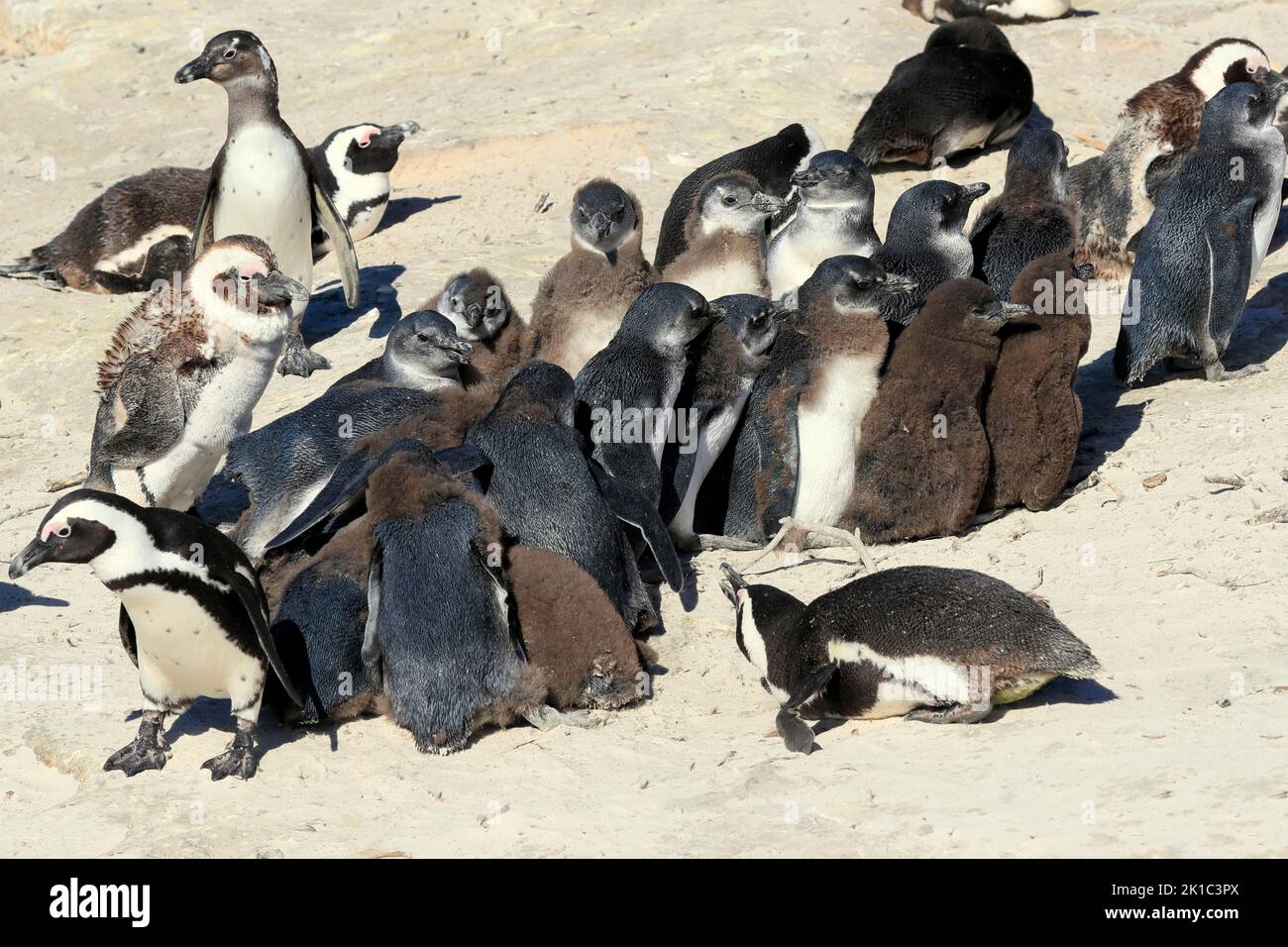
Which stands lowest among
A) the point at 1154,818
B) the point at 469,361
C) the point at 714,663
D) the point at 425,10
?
the point at 714,663

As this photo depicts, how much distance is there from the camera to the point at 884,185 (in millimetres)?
9539

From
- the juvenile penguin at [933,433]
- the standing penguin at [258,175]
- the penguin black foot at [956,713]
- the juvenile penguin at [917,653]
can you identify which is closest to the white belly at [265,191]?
the standing penguin at [258,175]

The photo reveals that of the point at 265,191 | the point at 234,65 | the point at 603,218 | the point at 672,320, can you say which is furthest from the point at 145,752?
the point at 234,65

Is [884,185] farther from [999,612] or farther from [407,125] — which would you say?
[999,612]

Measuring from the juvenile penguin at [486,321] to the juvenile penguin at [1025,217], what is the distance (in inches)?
82.5

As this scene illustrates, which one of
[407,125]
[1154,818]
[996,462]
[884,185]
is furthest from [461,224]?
[1154,818]

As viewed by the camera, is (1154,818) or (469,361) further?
(469,361)

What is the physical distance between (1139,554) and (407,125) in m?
6.18

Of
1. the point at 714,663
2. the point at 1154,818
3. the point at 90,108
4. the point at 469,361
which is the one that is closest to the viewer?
the point at 1154,818

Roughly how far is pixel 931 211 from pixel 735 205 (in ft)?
3.06

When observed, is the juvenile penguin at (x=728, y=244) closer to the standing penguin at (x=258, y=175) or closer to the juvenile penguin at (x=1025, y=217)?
the juvenile penguin at (x=1025, y=217)

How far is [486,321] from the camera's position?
6.20 metres

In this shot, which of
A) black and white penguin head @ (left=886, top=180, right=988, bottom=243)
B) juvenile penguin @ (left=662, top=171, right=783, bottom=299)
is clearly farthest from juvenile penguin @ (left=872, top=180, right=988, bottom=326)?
juvenile penguin @ (left=662, top=171, right=783, bottom=299)

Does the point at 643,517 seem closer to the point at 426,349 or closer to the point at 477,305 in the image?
the point at 426,349
